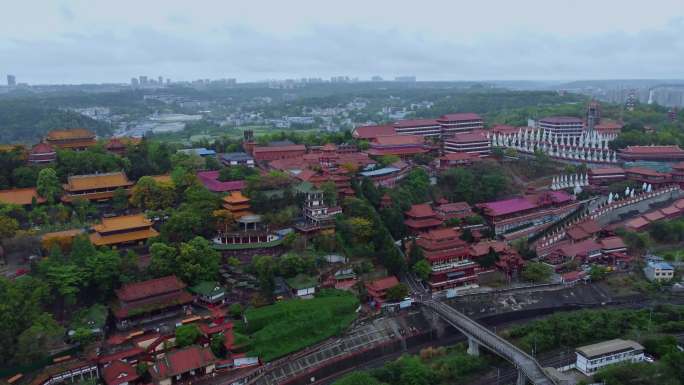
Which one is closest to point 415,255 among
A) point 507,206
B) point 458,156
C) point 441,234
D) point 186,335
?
point 441,234

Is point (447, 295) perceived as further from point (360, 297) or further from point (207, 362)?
point (207, 362)

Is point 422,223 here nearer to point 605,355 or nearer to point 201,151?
point 605,355

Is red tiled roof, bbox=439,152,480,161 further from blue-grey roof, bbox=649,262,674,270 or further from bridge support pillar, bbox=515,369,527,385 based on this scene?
bridge support pillar, bbox=515,369,527,385

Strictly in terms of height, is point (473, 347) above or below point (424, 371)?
below

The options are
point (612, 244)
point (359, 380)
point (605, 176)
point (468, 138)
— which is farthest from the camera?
point (468, 138)

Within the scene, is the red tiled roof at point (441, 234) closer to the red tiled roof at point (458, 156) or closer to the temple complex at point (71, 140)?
the red tiled roof at point (458, 156)

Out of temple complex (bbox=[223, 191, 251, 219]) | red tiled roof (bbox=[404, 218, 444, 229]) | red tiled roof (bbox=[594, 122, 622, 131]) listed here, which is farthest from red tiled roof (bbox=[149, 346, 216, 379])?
red tiled roof (bbox=[594, 122, 622, 131])
